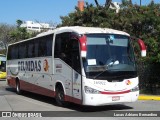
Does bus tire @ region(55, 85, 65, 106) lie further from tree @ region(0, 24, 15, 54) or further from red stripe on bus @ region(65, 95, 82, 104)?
tree @ region(0, 24, 15, 54)

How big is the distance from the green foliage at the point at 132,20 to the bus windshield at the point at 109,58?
7296 millimetres

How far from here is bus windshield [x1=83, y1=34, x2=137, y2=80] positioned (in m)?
13.4

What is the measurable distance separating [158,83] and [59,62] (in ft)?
26.5

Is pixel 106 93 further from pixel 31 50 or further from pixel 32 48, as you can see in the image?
pixel 31 50

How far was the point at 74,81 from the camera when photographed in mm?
14047

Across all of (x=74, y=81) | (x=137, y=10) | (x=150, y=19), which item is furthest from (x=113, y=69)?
(x=137, y=10)

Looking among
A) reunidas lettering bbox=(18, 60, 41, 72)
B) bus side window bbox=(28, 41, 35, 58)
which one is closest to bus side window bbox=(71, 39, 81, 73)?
reunidas lettering bbox=(18, 60, 41, 72)

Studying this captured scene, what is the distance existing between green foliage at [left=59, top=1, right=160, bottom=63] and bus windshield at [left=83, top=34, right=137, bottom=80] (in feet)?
23.9

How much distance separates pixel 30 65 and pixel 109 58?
23.9ft

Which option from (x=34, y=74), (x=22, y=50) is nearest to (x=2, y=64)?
(x=22, y=50)

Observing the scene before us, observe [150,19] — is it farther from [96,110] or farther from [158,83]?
[96,110]

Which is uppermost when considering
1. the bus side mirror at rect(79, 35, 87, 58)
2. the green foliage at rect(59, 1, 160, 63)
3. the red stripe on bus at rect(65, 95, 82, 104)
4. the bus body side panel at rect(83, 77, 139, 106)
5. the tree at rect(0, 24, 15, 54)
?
the tree at rect(0, 24, 15, 54)

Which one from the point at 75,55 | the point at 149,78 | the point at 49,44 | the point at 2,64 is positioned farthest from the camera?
the point at 2,64

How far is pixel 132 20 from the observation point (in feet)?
85.2
